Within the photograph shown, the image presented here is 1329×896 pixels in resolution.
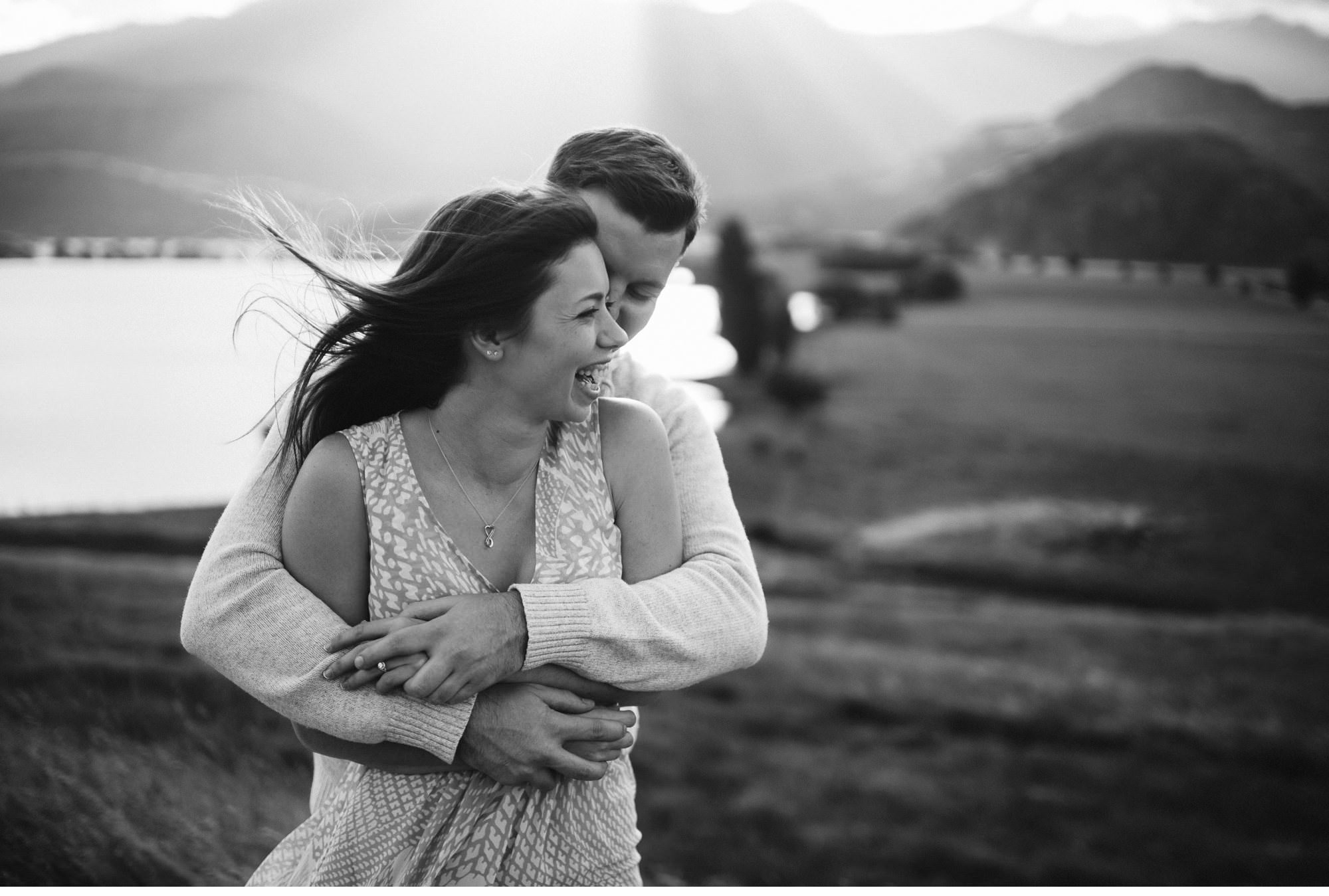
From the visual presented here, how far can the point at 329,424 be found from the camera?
1.30m

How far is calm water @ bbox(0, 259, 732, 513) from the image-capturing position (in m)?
4.43

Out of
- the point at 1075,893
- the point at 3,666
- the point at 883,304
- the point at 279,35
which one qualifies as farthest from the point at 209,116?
the point at 1075,893

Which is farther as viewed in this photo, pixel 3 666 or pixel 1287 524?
pixel 1287 524

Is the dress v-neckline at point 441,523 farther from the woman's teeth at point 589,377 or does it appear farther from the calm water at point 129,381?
the calm water at point 129,381

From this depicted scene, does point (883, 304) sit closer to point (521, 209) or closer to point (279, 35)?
point (279, 35)

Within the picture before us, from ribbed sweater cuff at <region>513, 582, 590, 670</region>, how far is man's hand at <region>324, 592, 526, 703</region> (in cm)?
2

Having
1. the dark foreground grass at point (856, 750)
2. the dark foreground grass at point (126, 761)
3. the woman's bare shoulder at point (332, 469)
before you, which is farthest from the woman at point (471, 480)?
the dark foreground grass at point (856, 750)

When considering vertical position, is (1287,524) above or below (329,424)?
below

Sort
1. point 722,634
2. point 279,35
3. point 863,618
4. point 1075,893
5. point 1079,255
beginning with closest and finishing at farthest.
A: point 722,634 < point 1075,893 < point 279,35 < point 863,618 < point 1079,255

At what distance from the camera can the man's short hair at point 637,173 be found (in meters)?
1.33

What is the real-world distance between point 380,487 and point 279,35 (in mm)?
4965

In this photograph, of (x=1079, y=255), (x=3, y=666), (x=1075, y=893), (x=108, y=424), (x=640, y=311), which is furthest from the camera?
(x=1079, y=255)

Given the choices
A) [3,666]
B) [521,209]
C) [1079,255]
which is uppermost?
[521,209]

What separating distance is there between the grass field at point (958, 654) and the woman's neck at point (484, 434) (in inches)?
68.0
